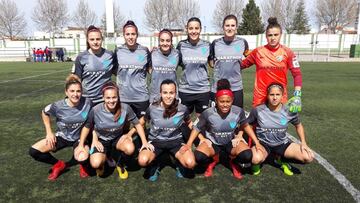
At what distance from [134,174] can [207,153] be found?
1.02m

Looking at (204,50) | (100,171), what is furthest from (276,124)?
(100,171)

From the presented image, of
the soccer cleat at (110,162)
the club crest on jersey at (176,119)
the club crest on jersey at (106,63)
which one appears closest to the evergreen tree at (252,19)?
the club crest on jersey at (106,63)

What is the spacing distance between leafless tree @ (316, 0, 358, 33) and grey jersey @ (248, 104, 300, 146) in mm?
62840

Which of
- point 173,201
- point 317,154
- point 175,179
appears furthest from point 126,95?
point 317,154

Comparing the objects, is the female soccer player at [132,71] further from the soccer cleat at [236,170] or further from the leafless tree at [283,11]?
the leafless tree at [283,11]

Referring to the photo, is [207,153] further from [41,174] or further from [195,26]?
[41,174]

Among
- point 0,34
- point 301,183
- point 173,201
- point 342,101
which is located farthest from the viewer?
point 0,34

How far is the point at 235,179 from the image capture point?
394 centimetres

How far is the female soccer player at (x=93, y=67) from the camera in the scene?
4480 millimetres

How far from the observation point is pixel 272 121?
4.16m

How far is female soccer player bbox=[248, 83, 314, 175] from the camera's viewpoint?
4078 millimetres

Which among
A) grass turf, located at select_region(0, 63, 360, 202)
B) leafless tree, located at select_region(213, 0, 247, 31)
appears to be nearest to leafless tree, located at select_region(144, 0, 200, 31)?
leafless tree, located at select_region(213, 0, 247, 31)

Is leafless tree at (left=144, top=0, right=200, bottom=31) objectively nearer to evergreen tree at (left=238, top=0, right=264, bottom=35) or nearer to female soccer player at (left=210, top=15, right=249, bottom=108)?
evergreen tree at (left=238, top=0, right=264, bottom=35)

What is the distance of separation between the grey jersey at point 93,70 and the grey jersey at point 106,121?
1.53 ft
